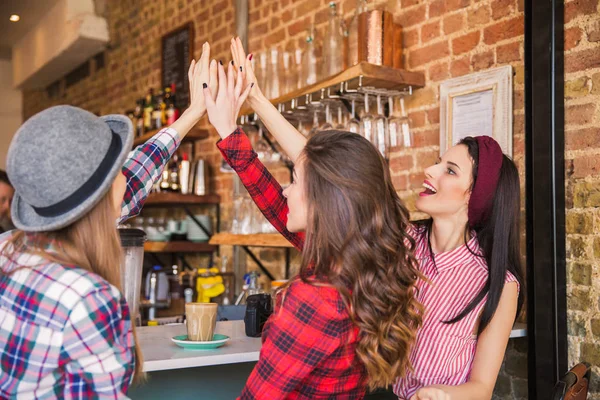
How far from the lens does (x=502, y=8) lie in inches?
97.8

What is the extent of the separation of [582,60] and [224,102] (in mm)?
1170

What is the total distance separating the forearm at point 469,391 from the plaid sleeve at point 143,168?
2.99 ft

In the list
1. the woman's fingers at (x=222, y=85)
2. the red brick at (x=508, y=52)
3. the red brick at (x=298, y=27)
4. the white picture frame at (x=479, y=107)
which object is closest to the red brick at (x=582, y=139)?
the white picture frame at (x=479, y=107)

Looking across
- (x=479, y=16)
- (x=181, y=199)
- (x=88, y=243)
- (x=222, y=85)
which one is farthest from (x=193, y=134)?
(x=88, y=243)

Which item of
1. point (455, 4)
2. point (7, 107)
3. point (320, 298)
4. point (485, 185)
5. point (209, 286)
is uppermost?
point (7, 107)

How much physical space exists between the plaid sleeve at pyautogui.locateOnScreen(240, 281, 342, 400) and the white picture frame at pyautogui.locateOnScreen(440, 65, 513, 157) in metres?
1.39

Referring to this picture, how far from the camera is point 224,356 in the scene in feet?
5.88

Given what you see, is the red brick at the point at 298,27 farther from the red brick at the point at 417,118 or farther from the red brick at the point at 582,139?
the red brick at the point at 582,139

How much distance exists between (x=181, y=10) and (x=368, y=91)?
8.30 ft

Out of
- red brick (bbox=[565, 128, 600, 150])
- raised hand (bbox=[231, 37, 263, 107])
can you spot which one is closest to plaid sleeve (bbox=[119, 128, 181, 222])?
raised hand (bbox=[231, 37, 263, 107])

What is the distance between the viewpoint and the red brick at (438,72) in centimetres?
272

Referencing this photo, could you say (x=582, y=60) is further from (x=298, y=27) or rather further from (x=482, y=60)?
(x=298, y=27)

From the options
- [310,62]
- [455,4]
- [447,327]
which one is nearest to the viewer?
[447,327]

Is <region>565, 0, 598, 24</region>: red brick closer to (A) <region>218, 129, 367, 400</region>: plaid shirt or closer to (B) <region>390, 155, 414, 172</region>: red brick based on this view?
(B) <region>390, 155, 414, 172</region>: red brick
